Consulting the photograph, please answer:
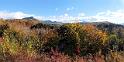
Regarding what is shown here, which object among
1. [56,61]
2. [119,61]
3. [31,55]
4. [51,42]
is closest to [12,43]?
[31,55]

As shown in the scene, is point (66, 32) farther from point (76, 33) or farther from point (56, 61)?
point (56, 61)

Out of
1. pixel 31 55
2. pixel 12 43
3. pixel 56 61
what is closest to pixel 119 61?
pixel 56 61

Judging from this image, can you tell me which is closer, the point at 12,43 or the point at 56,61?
the point at 56,61

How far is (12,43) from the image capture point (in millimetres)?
14797

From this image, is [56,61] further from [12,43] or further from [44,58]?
[12,43]

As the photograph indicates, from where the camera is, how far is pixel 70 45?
899 inches

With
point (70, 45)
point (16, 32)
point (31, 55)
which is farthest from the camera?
point (16, 32)

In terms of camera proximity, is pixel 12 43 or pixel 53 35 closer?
pixel 12 43

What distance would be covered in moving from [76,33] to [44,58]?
9.97 m

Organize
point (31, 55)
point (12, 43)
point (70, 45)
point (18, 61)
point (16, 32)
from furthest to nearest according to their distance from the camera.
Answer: point (16, 32)
point (70, 45)
point (12, 43)
point (31, 55)
point (18, 61)

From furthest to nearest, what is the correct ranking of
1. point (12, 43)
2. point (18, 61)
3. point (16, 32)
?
point (16, 32) < point (12, 43) < point (18, 61)

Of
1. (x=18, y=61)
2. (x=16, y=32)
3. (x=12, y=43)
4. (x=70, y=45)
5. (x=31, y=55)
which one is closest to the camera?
(x=18, y=61)

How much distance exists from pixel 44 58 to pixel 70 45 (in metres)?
9.56

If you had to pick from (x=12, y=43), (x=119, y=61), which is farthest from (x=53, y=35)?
(x=119, y=61)
